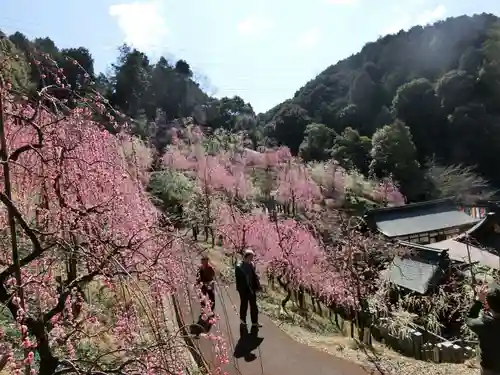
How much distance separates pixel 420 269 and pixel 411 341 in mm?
4648

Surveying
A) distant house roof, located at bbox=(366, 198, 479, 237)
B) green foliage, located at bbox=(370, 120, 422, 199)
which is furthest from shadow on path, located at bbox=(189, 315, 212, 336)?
green foliage, located at bbox=(370, 120, 422, 199)

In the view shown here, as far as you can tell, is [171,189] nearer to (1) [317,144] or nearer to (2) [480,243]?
(2) [480,243]

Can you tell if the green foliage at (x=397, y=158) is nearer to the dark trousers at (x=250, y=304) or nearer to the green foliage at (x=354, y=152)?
the green foliage at (x=354, y=152)

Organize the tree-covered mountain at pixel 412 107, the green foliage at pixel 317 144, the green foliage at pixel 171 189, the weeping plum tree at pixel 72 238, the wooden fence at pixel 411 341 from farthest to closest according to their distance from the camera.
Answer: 1. the green foliage at pixel 317 144
2. the tree-covered mountain at pixel 412 107
3. the green foliage at pixel 171 189
4. the wooden fence at pixel 411 341
5. the weeping plum tree at pixel 72 238

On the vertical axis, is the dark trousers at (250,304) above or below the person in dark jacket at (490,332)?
below

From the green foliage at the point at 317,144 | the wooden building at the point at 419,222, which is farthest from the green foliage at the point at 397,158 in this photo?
the green foliage at the point at 317,144

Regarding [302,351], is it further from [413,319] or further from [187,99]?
[187,99]

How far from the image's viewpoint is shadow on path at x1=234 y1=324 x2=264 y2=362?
5.42 m

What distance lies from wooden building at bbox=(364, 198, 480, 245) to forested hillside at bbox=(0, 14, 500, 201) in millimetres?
Result: 3477

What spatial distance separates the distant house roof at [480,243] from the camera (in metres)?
12.9

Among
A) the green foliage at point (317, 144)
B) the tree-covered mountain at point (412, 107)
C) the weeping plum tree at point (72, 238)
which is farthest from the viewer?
the green foliage at point (317, 144)

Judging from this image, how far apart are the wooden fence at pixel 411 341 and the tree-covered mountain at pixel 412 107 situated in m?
15.9

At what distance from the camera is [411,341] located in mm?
7777

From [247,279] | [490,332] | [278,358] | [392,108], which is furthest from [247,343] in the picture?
[392,108]
